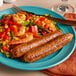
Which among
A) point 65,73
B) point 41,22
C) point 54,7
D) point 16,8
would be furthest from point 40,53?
point 54,7

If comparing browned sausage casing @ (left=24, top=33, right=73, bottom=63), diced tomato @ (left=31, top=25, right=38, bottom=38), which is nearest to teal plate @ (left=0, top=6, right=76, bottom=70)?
browned sausage casing @ (left=24, top=33, right=73, bottom=63)

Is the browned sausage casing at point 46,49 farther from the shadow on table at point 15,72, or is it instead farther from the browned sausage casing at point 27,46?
the shadow on table at point 15,72

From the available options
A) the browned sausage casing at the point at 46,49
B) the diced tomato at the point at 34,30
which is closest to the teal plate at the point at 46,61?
the browned sausage casing at the point at 46,49

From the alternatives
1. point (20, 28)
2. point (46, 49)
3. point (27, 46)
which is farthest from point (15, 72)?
point (20, 28)

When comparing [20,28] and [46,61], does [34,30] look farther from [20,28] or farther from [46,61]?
[46,61]

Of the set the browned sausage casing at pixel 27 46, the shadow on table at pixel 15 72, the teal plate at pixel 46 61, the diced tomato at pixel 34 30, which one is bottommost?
the shadow on table at pixel 15 72

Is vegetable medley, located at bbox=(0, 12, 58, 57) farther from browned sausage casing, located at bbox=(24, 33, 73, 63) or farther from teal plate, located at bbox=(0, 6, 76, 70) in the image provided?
browned sausage casing, located at bbox=(24, 33, 73, 63)
